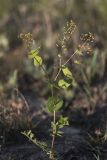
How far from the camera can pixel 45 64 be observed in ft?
16.5

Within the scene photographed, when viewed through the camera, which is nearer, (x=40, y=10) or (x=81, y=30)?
(x=81, y=30)

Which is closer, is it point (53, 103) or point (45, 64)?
point (53, 103)

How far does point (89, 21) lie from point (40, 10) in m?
0.75

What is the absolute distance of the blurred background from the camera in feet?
12.4

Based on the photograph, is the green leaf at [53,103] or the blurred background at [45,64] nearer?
the green leaf at [53,103]

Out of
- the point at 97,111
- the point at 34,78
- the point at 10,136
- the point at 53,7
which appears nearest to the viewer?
the point at 10,136

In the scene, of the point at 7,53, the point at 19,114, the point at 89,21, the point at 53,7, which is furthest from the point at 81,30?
the point at 19,114

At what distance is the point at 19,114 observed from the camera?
11.2 feet

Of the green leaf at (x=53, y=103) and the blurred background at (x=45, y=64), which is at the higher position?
the blurred background at (x=45, y=64)

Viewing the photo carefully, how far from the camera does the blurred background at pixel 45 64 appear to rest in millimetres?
3783

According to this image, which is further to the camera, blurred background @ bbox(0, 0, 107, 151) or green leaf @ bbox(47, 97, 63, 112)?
blurred background @ bbox(0, 0, 107, 151)

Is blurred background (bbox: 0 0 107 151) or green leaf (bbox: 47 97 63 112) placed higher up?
blurred background (bbox: 0 0 107 151)

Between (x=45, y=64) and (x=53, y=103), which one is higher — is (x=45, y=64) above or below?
above

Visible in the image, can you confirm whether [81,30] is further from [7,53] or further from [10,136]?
[10,136]
